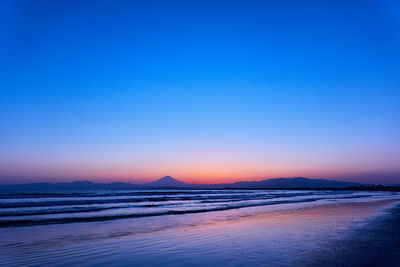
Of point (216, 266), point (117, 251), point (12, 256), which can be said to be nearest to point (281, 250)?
point (216, 266)

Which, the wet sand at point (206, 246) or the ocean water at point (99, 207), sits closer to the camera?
the wet sand at point (206, 246)

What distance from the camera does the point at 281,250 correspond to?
7918 millimetres

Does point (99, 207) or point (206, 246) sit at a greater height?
point (206, 246)

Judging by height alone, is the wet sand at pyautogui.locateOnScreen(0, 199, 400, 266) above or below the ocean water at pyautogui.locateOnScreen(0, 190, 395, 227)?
above

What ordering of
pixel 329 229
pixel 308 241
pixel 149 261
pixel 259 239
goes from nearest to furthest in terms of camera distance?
pixel 149 261
pixel 308 241
pixel 259 239
pixel 329 229

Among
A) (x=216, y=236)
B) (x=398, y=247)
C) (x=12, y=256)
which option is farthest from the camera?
(x=216, y=236)

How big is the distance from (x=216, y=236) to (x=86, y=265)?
5.14 metres

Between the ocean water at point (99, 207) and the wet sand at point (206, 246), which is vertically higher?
the wet sand at point (206, 246)

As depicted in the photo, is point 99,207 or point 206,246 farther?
point 99,207

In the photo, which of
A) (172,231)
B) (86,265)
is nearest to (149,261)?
(86,265)

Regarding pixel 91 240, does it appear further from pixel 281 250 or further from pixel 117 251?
pixel 281 250

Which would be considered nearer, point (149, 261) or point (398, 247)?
point (149, 261)

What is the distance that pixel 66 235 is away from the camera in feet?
35.8

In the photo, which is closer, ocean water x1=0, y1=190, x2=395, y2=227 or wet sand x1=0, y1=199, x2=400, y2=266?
wet sand x1=0, y1=199, x2=400, y2=266
